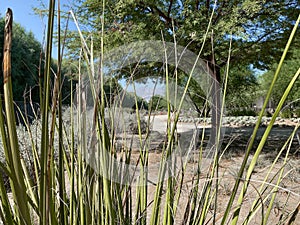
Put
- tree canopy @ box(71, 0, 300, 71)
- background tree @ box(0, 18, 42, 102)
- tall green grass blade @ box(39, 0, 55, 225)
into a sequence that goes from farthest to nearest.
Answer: background tree @ box(0, 18, 42, 102) < tree canopy @ box(71, 0, 300, 71) < tall green grass blade @ box(39, 0, 55, 225)

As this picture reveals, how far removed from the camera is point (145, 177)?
83cm

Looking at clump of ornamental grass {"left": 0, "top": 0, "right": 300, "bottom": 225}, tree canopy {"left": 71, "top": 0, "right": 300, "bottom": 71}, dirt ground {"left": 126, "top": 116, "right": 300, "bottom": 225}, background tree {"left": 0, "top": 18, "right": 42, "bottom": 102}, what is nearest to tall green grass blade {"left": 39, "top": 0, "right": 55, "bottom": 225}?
clump of ornamental grass {"left": 0, "top": 0, "right": 300, "bottom": 225}

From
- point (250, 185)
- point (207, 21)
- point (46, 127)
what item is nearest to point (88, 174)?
point (46, 127)

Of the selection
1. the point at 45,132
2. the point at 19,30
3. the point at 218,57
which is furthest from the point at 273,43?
the point at 19,30

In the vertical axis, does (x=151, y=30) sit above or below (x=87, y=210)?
above

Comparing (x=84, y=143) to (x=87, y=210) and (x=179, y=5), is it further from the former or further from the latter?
(x=179, y=5)

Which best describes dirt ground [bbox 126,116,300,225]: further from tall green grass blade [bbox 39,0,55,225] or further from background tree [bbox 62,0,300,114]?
background tree [bbox 62,0,300,114]

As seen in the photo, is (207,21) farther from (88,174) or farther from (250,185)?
(88,174)

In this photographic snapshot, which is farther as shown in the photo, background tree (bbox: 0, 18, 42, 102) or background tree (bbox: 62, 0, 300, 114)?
background tree (bbox: 0, 18, 42, 102)

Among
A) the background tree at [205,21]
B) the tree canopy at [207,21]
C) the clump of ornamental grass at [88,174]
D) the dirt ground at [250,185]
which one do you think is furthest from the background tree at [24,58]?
the clump of ornamental grass at [88,174]

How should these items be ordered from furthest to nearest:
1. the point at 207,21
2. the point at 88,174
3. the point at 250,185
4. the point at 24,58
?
the point at 24,58, the point at 207,21, the point at 250,185, the point at 88,174

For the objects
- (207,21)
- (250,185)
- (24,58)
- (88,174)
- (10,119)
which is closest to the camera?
(10,119)

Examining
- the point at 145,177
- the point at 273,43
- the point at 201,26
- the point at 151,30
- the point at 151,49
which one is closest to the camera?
the point at 145,177

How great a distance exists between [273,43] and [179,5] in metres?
2.34
